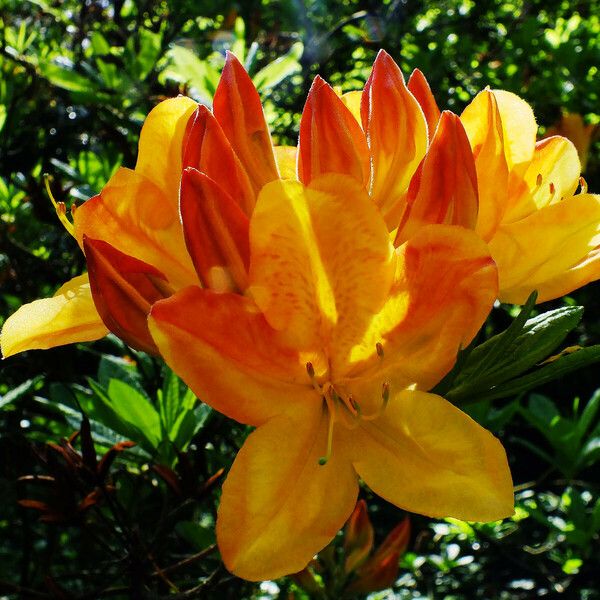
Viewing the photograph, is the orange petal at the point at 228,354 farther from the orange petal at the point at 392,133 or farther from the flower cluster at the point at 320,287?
the orange petal at the point at 392,133

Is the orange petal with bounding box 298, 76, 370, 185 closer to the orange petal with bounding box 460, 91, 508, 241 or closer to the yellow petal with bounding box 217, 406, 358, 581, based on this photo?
the orange petal with bounding box 460, 91, 508, 241

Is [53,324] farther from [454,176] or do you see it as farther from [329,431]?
[454,176]

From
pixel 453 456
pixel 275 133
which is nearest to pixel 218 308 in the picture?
pixel 453 456

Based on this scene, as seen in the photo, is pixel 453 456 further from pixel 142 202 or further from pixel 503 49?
pixel 503 49

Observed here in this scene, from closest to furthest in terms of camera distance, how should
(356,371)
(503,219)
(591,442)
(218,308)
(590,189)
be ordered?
(218,308) < (356,371) < (503,219) < (591,442) < (590,189)

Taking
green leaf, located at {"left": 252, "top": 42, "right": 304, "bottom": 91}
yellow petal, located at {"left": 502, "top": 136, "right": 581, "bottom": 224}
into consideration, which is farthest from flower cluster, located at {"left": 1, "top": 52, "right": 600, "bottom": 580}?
green leaf, located at {"left": 252, "top": 42, "right": 304, "bottom": 91}

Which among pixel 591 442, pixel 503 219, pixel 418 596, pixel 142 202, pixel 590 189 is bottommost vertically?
pixel 418 596

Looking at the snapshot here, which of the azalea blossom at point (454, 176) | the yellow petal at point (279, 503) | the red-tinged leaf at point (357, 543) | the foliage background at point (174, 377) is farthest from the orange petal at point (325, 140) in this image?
the red-tinged leaf at point (357, 543)
